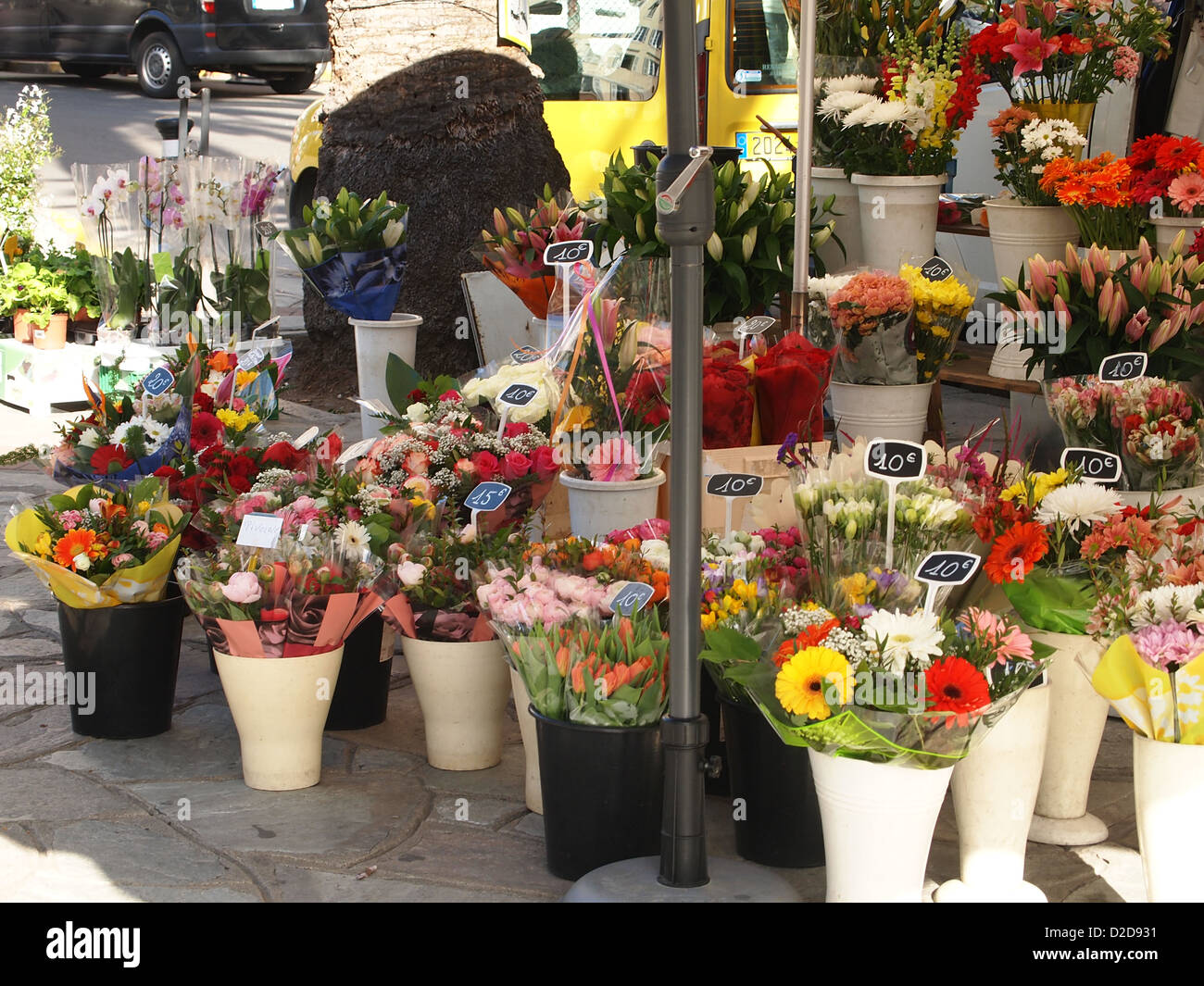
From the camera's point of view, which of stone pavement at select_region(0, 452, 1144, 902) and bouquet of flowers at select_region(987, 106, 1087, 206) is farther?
bouquet of flowers at select_region(987, 106, 1087, 206)

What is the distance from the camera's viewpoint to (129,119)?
15.8m

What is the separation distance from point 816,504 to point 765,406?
0.99 metres

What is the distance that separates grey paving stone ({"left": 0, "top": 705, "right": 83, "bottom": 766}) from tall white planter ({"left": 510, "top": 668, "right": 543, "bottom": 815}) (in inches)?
48.4

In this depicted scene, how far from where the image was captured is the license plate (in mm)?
8609

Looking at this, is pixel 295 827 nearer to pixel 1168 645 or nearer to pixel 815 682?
pixel 815 682

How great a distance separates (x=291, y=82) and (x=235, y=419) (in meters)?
15.4

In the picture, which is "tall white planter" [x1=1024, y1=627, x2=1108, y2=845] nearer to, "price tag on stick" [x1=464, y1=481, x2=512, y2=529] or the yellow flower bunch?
"price tag on stick" [x1=464, y1=481, x2=512, y2=529]

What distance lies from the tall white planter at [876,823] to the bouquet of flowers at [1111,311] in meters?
1.78

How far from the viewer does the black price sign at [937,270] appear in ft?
13.9

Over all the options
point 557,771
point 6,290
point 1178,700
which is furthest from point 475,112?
point 1178,700

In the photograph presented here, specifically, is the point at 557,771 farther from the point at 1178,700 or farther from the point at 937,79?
the point at 937,79

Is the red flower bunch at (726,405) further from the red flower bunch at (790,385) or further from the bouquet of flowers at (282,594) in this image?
the bouquet of flowers at (282,594)

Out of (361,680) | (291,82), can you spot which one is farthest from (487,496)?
(291,82)

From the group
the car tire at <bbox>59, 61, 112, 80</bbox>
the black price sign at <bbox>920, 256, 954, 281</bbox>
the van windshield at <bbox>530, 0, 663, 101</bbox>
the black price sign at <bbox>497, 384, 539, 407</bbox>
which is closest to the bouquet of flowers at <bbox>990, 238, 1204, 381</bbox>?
the black price sign at <bbox>920, 256, 954, 281</bbox>
